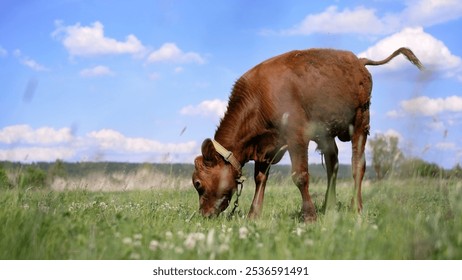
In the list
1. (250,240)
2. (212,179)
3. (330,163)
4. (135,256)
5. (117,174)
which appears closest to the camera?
(135,256)

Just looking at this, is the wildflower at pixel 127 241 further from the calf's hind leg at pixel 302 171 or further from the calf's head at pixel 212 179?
the calf's hind leg at pixel 302 171

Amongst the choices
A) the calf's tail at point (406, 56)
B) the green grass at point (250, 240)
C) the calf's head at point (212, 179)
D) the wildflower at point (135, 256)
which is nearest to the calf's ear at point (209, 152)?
the calf's head at point (212, 179)

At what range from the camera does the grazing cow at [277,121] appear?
7.89 meters

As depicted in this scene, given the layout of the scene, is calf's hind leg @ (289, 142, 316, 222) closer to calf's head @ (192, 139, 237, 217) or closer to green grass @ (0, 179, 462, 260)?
calf's head @ (192, 139, 237, 217)

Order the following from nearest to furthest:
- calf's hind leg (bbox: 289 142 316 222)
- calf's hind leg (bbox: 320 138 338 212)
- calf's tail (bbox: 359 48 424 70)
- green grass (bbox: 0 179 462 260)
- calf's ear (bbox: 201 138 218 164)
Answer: green grass (bbox: 0 179 462 260), calf's hind leg (bbox: 289 142 316 222), calf's ear (bbox: 201 138 218 164), calf's hind leg (bbox: 320 138 338 212), calf's tail (bbox: 359 48 424 70)

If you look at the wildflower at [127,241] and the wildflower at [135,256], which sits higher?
the wildflower at [127,241]

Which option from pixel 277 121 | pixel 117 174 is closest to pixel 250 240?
pixel 277 121

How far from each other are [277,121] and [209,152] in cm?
119

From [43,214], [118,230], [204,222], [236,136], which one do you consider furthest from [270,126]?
[43,214]

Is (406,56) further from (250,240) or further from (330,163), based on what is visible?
(250,240)

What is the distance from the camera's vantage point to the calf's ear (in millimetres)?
7872

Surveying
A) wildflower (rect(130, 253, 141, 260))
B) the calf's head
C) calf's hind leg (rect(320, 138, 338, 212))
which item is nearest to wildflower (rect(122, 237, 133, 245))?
wildflower (rect(130, 253, 141, 260))

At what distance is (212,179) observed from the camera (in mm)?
7941
